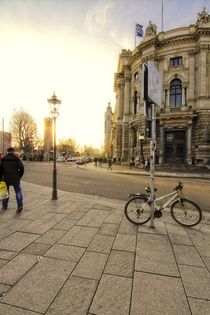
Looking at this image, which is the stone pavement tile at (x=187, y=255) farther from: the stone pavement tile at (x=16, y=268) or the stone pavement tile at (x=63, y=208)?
the stone pavement tile at (x=63, y=208)

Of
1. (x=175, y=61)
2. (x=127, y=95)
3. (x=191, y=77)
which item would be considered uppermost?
(x=175, y=61)

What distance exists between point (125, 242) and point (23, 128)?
6470 cm

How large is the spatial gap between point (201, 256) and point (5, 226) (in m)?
4.36

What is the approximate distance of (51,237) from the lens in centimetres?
484

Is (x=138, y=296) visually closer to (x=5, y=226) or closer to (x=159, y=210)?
(x=159, y=210)

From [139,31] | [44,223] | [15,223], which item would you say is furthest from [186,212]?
[139,31]

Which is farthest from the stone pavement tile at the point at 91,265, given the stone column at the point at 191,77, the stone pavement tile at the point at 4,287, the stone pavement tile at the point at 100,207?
the stone column at the point at 191,77

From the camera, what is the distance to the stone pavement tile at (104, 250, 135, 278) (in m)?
3.50

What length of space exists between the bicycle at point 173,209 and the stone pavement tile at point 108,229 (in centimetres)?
56

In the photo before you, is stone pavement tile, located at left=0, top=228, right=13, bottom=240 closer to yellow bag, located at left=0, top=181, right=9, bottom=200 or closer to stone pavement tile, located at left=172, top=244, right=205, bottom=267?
yellow bag, located at left=0, top=181, right=9, bottom=200

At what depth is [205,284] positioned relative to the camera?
324 centimetres

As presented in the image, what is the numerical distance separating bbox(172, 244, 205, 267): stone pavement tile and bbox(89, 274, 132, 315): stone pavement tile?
123 cm

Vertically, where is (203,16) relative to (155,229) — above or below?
above

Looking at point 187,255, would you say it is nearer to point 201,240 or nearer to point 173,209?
point 201,240
